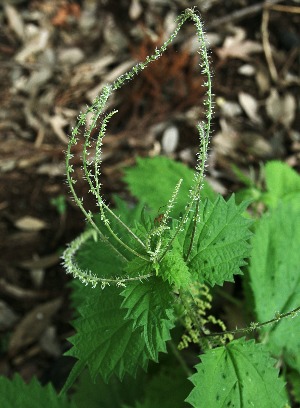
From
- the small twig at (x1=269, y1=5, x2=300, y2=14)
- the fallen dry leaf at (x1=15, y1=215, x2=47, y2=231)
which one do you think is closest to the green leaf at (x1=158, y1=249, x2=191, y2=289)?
the fallen dry leaf at (x1=15, y1=215, x2=47, y2=231)

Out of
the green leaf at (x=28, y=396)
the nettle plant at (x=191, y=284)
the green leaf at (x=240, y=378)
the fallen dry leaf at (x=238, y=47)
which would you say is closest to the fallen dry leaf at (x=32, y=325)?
the green leaf at (x=28, y=396)

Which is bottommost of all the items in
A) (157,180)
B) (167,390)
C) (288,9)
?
(167,390)

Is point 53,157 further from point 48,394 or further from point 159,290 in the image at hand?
point 159,290

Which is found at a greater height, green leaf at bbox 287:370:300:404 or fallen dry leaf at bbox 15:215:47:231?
fallen dry leaf at bbox 15:215:47:231

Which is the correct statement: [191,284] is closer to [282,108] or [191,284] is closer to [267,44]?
[282,108]

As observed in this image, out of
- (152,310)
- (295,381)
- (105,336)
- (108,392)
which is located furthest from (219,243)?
(108,392)

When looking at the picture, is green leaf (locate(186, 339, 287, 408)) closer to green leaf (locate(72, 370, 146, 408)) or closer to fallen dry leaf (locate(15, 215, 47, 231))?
green leaf (locate(72, 370, 146, 408))

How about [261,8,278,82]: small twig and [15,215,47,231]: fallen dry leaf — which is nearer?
[15,215,47,231]: fallen dry leaf
